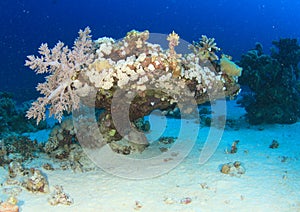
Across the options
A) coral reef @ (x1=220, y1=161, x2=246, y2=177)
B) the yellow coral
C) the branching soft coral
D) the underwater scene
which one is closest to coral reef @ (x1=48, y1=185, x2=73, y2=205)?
the underwater scene

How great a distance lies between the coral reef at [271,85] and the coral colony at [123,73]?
15.2 feet

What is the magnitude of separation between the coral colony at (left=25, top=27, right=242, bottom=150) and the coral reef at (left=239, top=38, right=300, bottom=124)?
4.63 meters

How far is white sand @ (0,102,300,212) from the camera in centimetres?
409

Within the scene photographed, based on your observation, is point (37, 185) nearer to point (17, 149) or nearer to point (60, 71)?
point (60, 71)

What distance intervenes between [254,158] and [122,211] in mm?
Result: 3510

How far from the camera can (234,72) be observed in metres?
5.75

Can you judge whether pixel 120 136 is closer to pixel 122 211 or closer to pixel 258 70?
pixel 122 211

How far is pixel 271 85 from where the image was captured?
980cm

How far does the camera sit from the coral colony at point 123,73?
4879mm

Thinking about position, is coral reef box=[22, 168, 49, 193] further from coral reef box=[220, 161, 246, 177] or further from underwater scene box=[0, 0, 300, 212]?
coral reef box=[220, 161, 246, 177]

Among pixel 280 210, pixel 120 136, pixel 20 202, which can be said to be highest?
pixel 120 136

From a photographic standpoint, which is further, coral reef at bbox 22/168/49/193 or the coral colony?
the coral colony

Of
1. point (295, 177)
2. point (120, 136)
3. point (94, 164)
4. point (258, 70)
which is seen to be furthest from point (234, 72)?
point (258, 70)

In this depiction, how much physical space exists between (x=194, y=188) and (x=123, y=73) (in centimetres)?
235
